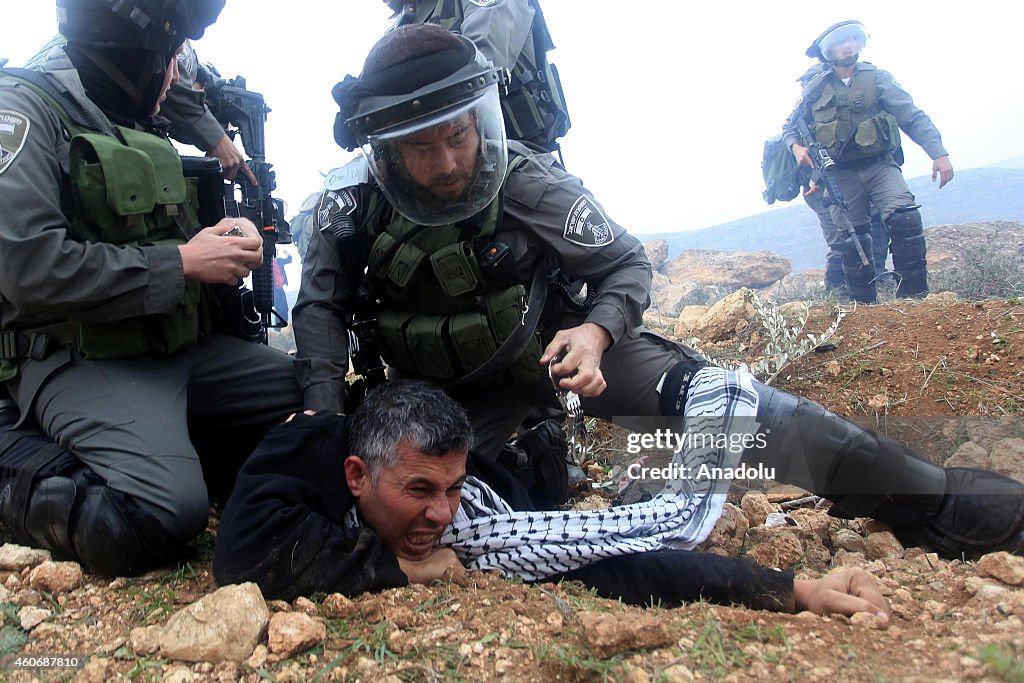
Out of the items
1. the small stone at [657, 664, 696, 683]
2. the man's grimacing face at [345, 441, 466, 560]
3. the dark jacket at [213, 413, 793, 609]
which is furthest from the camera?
the man's grimacing face at [345, 441, 466, 560]

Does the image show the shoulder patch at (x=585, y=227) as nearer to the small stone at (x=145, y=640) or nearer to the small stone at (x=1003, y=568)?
the small stone at (x=1003, y=568)

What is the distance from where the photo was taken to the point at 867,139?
6977mm

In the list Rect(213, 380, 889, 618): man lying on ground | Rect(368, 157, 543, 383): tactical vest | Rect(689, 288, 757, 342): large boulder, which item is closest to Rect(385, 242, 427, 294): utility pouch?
Rect(368, 157, 543, 383): tactical vest

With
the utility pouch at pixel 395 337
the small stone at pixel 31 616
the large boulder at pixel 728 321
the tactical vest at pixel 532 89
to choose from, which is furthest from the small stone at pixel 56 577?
the large boulder at pixel 728 321

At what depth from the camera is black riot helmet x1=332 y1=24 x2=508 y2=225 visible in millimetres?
2420

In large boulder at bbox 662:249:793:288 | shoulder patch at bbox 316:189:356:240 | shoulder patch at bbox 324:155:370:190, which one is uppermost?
shoulder patch at bbox 324:155:370:190

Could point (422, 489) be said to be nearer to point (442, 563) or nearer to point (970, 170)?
point (442, 563)

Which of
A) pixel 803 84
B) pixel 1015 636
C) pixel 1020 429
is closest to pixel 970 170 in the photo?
pixel 803 84

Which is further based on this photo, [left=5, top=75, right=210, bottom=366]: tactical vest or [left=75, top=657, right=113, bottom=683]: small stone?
[left=5, top=75, right=210, bottom=366]: tactical vest

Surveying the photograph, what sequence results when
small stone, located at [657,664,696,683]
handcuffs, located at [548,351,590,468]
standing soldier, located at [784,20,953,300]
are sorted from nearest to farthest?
1. small stone, located at [657,664,696,683]
2. handcuffs, located at [548,351,590,468]
3. standing soldier, located at [784,20,953,300]

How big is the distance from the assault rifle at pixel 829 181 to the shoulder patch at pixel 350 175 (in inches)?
223

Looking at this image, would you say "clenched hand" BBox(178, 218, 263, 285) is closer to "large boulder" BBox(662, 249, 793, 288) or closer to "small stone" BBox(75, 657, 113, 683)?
"small stone" BBox(75, 657, 113, 683)

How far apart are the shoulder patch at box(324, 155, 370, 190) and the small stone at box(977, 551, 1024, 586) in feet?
7.14

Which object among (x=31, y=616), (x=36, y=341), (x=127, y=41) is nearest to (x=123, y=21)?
(x=127, y=41)
